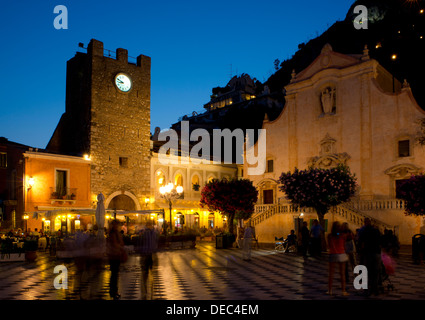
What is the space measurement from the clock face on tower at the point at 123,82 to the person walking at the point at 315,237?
24.3 meters

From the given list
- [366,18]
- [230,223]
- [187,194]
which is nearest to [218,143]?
[187,194]

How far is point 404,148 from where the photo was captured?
28.1m

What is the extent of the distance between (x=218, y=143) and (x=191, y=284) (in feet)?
143

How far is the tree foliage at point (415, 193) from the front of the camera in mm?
19859

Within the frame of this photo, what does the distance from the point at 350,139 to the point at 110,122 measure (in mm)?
19684

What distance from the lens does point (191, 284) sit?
38.8ft

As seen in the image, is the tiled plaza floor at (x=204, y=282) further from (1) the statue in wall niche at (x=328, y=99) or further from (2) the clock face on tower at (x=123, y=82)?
(2) the clock face on tower at (x=123, y=82)

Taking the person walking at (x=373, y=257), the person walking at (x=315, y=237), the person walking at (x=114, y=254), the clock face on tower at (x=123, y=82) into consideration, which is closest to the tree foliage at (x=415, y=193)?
the person walking at (x=315, y=237)

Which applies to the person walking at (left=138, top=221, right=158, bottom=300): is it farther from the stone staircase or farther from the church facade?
the church facade

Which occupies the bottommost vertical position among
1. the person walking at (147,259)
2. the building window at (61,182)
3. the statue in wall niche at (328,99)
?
the person walking at (147,259)

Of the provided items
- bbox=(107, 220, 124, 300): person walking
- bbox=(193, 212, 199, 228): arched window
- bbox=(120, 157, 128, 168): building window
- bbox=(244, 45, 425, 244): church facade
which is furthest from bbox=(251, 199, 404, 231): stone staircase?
bbox=(107, 220, 124, 300): person walking

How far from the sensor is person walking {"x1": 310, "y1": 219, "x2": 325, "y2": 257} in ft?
59.7
